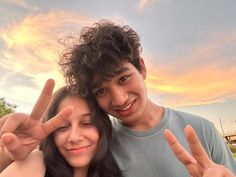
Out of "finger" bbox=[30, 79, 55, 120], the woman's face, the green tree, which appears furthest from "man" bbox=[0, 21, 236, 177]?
the green tree

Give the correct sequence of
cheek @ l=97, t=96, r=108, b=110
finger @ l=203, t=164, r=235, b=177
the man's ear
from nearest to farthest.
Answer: finger @ l=203, t=164, r=235, b=177, cheek @ l=97, t=96, r=108, b=110, the man's ear

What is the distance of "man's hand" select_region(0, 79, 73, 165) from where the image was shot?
2.22 metres

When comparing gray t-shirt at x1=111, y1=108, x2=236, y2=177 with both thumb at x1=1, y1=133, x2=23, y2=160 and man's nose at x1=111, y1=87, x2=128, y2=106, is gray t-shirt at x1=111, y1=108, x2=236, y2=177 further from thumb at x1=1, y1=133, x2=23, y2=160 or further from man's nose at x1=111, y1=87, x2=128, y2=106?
thumb at x1=1, y1=133, x2=23, y2=160

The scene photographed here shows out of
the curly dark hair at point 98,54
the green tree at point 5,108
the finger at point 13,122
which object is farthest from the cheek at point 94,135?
the green tree at point 5,108

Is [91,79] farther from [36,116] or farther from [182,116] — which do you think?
[182,116]

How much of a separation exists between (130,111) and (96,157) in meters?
0.46

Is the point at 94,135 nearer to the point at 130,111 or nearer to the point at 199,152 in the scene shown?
the point at 130,111

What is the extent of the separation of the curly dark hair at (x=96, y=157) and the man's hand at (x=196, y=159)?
1.03 meters

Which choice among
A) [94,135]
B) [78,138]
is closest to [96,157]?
[94,135]

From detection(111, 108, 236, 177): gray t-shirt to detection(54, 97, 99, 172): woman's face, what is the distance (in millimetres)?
271

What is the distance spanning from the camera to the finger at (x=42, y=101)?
2375 mm

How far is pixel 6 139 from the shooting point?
82.2 inches

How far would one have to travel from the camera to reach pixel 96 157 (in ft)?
9.30

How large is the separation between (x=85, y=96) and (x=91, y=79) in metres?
0.15
